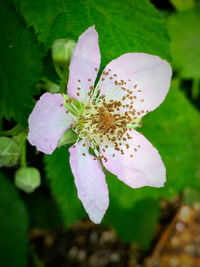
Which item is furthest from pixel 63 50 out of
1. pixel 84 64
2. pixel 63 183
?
pixel 63 183

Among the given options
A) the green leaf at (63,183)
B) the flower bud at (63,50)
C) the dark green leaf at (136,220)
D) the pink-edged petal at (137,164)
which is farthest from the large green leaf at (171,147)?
the flower bud at (63,50)

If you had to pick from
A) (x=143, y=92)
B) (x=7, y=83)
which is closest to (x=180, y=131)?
(x=143, y=92)

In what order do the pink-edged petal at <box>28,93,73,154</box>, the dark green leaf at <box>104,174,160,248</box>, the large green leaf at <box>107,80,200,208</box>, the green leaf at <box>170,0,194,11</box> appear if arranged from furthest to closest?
the dark green leaf at <box>104,174,160,248</box> → the green leaf at <box>170,0,194,11</box> → the large green leaf at <box>107,80,200,208</box> → the pink-edged petal at <box>28,93,73,154</box>

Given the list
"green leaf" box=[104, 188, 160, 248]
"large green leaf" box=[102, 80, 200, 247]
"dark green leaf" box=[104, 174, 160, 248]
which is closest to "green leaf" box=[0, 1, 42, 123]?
"large green leaf" box=[102, 80, 200, 247]

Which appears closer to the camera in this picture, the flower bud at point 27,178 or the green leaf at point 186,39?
the flower bud at point 27,178

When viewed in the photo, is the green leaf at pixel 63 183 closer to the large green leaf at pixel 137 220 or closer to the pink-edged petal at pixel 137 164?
the pink-edged petal at pixel 137 164

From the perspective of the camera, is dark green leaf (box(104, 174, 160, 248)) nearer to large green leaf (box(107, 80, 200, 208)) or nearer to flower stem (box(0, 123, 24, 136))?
large green leaf (box(107, 80, 200, 208))
